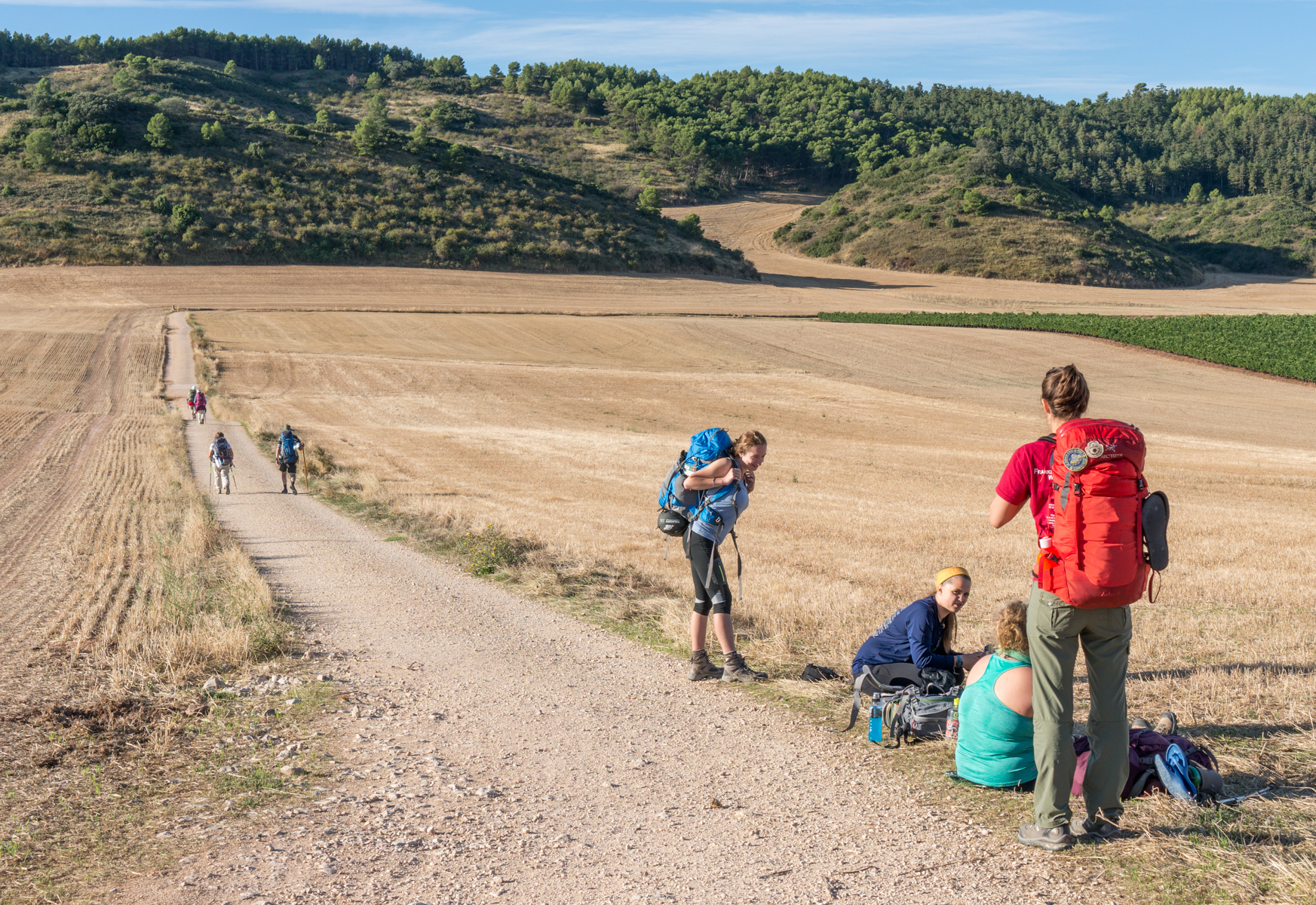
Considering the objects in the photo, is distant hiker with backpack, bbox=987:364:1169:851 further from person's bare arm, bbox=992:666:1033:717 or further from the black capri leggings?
the black capri leggings

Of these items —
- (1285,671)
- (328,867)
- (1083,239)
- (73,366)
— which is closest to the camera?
(328,867)

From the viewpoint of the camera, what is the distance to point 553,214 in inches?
3639

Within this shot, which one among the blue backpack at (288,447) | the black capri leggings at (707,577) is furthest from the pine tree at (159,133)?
the black capri leggings at (707,577)

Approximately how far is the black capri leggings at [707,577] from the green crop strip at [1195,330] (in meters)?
52.3

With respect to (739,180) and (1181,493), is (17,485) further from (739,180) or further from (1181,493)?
(739,180)

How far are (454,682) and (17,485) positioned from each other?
63.1 ft

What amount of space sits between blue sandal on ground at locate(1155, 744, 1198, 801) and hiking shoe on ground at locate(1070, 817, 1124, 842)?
411 millimetres

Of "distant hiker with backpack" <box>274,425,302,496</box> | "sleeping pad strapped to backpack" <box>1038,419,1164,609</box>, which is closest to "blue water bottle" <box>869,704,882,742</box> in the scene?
"sleeping pad strapped to backpack" <box>1038,419,1164,609</box>

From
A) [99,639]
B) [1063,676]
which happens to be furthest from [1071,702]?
[99,639]

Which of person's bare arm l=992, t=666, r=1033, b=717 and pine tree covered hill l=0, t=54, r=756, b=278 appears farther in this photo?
pine tree covered hill l=0, t=54, r=756, b=278

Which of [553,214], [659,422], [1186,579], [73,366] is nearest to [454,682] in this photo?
[1186,579]

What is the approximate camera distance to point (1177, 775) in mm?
5070

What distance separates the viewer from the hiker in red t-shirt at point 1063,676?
462 centimetres

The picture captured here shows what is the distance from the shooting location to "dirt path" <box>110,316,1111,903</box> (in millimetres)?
4488
